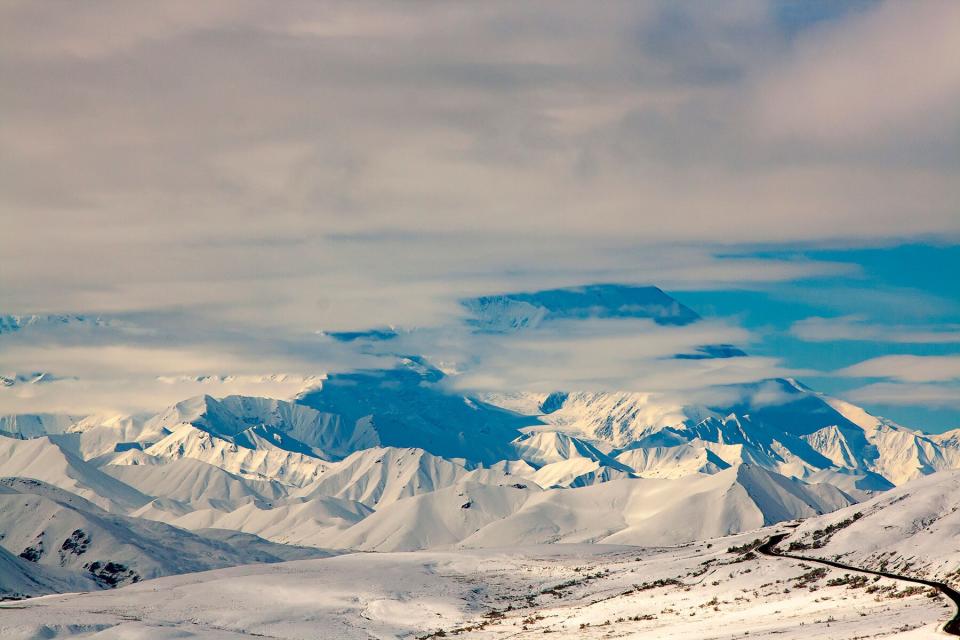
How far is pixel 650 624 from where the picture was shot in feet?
345

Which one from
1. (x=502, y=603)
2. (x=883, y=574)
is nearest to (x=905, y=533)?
(x=883, y=574)

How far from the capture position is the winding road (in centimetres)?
7556

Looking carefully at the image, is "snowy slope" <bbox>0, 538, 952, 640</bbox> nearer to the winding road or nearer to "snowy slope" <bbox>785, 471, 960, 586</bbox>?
the winding road

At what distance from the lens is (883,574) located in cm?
10612

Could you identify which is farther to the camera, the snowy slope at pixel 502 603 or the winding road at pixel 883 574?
the snowy slope at pixel 502 603

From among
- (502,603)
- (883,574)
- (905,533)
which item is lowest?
(502,603)

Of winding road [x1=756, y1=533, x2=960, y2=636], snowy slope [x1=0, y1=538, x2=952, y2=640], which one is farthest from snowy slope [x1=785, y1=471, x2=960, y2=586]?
snowy slope [x1=0, y1=538, x2=952, y2=640]

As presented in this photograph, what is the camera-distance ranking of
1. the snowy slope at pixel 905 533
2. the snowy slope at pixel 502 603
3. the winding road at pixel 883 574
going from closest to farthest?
the winding road at pixel 883 574 → the snowy slope at pixel 502 603 → the snowy slope at pixel 905 533

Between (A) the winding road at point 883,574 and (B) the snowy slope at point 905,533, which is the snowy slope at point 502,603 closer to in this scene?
(A) the winding road at point 883,574

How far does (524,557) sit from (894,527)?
7942cm

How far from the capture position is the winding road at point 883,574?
7556cm

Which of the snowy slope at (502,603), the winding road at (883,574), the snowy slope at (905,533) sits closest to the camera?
the winding road at (883,574)

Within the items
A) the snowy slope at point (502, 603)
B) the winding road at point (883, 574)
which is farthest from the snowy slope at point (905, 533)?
the snowy slope at point (502, 603)

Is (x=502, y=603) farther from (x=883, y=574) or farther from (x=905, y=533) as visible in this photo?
(x=883, y=574)
